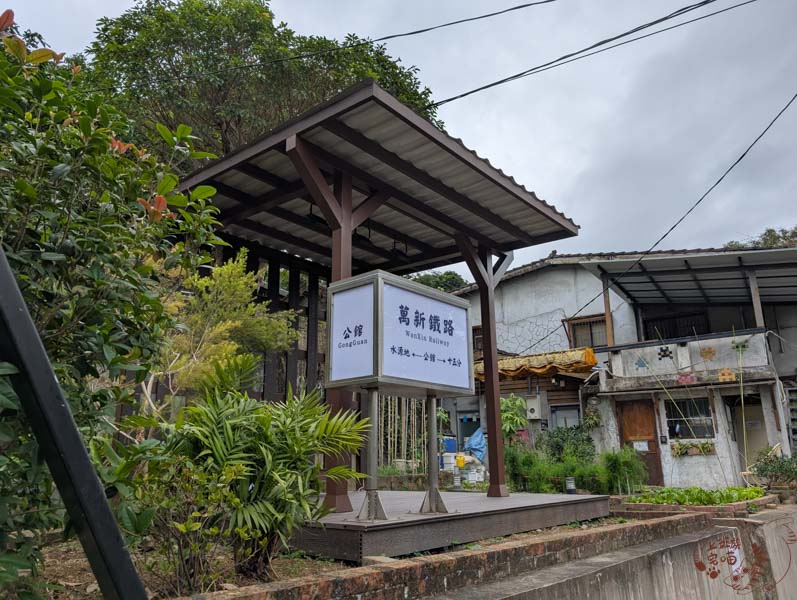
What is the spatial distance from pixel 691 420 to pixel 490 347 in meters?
10.0

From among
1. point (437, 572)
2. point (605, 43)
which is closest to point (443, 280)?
point (605, 43)

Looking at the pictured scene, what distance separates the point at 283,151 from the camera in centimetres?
515

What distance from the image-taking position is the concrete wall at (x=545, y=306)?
59.4ft

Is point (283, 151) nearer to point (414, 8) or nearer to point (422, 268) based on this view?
point (422, 268)

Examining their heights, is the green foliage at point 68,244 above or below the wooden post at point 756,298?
below

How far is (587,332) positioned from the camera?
59.3 feet

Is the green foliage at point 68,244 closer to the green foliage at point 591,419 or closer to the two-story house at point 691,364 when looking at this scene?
the two-story house at point 691,364

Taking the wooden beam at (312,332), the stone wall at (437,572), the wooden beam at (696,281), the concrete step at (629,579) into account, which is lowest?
the concrete step at (629,579)

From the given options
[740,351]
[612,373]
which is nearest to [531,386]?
[612,373]

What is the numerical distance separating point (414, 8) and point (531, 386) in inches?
483

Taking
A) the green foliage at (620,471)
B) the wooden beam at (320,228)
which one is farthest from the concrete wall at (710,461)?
the wooden beam at (320,228)

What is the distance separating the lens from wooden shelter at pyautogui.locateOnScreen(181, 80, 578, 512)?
189 inches

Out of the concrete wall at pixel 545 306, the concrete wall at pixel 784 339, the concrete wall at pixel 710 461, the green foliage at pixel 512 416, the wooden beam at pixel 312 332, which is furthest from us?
the concrete wall at pixel 545 306

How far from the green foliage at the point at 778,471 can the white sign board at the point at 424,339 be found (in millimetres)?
7950
